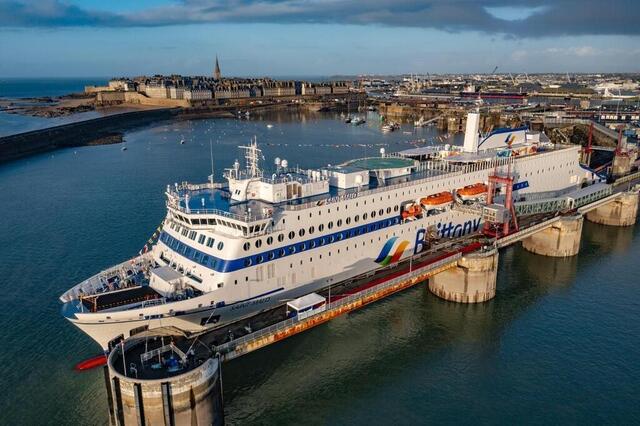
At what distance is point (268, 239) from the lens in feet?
79.0

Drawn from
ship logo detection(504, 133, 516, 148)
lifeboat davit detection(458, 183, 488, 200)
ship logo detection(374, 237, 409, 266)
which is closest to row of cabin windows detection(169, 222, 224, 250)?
ship logo detection(374, 237, 409, 266)

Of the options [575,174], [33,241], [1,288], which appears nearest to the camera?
[1,288]

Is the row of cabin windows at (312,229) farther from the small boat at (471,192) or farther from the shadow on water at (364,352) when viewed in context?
A: the small boat at (471,192)

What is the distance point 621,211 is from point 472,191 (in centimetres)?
2368

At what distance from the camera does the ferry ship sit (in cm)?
2223

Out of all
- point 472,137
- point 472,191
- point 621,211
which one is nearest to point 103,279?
point 472,191

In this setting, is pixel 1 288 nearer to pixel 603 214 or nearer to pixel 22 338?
pixel 22 338

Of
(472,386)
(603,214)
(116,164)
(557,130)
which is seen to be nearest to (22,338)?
(472,386)

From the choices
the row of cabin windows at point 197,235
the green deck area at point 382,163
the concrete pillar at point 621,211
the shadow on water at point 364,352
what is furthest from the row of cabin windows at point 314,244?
the concrete pillar at point 621,211

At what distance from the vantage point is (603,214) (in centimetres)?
4928

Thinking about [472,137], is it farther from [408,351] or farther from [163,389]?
[163,389]

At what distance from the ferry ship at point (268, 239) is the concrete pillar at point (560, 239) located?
7886 mm

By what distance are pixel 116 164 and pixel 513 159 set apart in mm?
66537

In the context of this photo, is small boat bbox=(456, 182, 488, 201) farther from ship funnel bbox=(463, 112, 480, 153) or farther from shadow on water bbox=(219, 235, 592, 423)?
shadow on water bbox=(219, 235, 592, 423)
